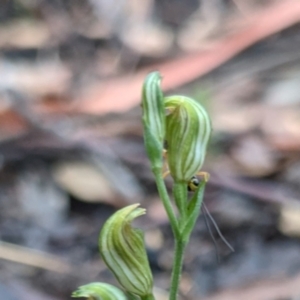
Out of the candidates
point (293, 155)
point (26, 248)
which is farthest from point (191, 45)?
point (26, 248)

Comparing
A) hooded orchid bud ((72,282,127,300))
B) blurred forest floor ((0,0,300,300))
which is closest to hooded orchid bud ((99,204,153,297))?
hooded orchid bud ((72,282,127,300))

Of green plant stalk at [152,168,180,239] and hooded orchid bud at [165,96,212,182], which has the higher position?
hooded orchid bud at [165,96,212,182]

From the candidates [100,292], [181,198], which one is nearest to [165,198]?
[181,198]

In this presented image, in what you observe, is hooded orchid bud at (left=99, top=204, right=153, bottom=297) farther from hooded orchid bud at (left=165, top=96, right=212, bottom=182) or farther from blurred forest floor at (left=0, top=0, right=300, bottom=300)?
blurred forest floor at (left=0, top=0, right=300, bottom=300)

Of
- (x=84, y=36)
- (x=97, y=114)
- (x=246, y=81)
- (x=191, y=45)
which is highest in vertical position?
(x=84, y=36)

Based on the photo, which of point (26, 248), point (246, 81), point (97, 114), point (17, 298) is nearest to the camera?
point (17, 298)

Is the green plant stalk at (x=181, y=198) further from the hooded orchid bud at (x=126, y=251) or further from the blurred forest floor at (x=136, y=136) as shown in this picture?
the blurred forest floor at (x=136, y=136)

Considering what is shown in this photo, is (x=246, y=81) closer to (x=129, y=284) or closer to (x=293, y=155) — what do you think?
(x=293, y=155)
